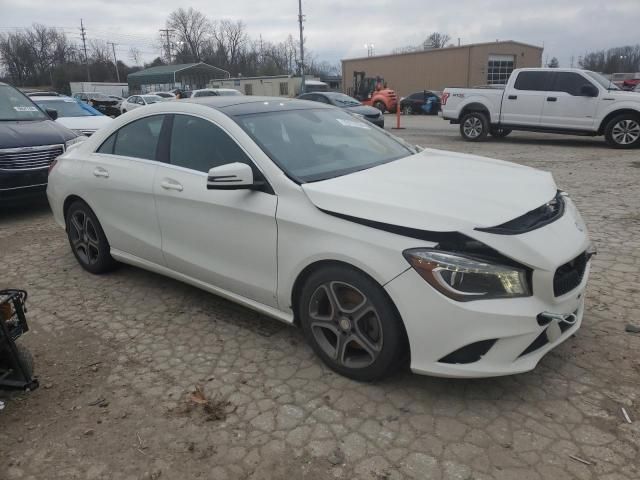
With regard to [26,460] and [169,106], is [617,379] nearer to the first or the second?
[26,460]

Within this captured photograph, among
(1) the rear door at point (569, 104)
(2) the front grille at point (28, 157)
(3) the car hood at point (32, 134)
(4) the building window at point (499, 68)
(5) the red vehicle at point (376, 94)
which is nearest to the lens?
(2) the front grille at point (28, 157)

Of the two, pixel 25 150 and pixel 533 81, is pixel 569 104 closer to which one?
pixel 533 81

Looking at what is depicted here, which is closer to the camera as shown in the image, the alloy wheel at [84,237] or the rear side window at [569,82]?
the alloy wheel at [84,237]

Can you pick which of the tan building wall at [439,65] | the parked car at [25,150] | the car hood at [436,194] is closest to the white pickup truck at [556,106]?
the car hood at [436,194]

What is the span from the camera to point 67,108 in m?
11.0

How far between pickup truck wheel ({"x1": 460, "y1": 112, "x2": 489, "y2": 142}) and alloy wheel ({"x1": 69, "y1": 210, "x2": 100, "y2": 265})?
464 inches

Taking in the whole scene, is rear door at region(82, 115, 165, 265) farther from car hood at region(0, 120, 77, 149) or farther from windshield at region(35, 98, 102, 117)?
windshield at region(35, 98, 102, 117)

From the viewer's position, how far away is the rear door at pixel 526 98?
12.6 metres

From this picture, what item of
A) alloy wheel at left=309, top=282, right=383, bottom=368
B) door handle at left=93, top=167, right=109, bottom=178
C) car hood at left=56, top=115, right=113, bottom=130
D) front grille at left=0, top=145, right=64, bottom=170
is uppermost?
car hood at left=56, top=115, right=113, bottom=130

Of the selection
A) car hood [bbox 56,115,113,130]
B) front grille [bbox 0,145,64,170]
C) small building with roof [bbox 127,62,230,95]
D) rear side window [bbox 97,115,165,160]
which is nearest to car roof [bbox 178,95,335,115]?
rear side window [bbox 97,115,165,160]

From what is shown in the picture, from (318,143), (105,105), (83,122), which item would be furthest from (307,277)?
(105,105)

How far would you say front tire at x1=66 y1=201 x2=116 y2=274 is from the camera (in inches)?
180

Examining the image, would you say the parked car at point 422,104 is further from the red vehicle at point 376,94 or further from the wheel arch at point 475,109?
the wheel arch at point 475,109

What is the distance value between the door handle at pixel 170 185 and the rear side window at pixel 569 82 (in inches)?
454
